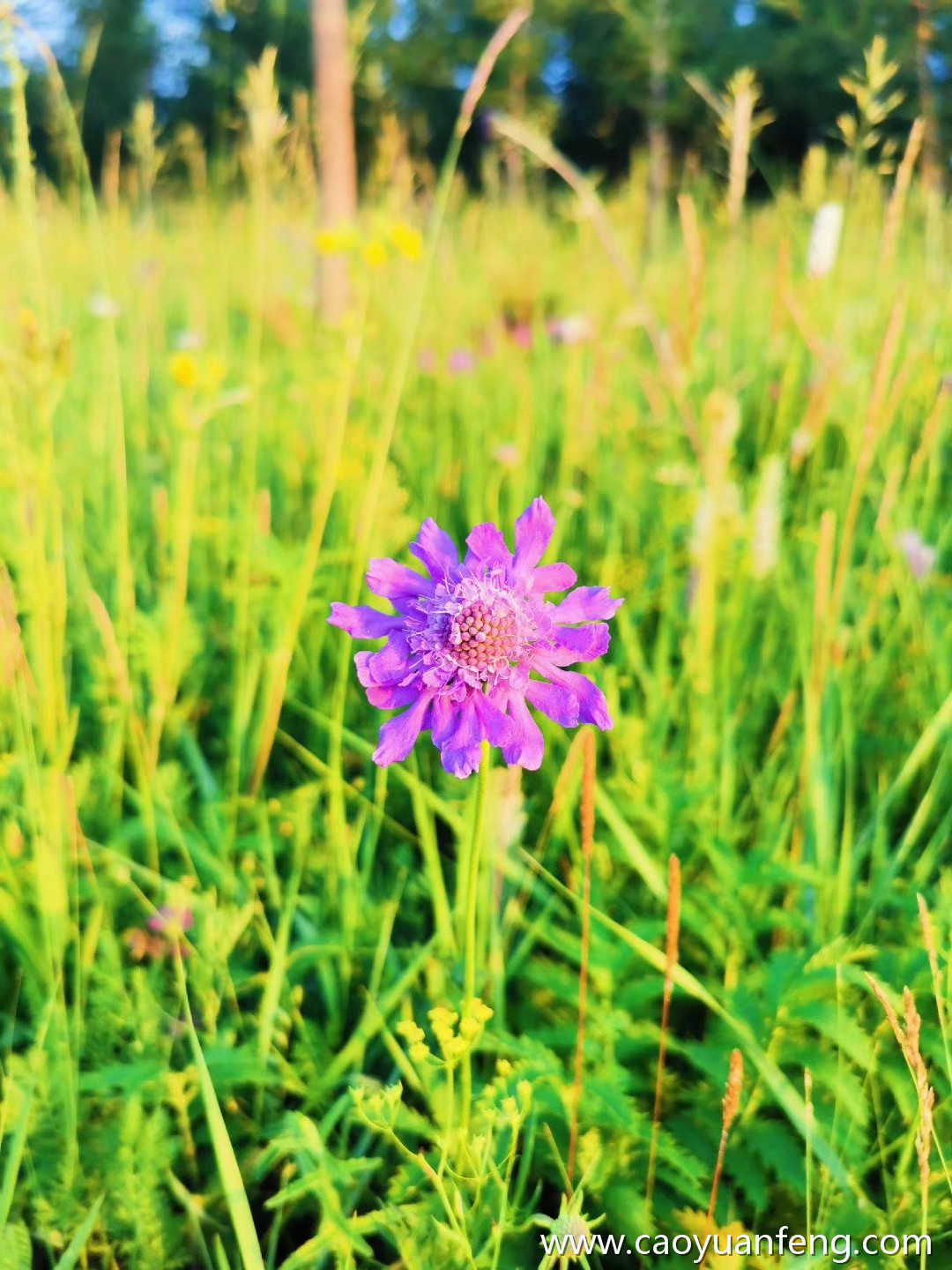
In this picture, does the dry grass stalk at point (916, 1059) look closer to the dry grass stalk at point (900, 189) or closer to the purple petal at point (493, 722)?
the purple petal at point (493, 722)

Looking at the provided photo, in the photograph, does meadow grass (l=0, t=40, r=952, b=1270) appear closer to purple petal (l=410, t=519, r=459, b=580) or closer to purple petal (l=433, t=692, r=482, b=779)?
purple petal (l=433, t=692, r=482, b=779)

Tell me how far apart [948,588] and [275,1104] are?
4.38ft

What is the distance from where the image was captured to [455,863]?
1.27 meters

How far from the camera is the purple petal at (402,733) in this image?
Result: 2.12 feet

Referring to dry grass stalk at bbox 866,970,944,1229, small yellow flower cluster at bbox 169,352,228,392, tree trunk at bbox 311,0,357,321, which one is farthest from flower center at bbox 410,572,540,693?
tree trunk at bbox 311,0,357,321

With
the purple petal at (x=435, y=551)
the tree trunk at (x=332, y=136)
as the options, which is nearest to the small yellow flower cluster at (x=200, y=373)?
the purple petal at (x=435, y=551)

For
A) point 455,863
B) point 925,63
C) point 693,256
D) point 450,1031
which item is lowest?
point 455,863

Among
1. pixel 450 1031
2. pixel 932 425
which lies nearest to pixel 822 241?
pixel 932 425

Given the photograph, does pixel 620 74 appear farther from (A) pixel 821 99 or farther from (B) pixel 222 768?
(B) pixel 222 768

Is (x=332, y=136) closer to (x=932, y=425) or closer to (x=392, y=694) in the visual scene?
(x=932, y=425)

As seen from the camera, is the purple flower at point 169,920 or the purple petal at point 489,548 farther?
the purple flower at point 169,920

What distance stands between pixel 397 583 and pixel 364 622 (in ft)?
0.15

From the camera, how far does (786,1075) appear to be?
3.14 ft

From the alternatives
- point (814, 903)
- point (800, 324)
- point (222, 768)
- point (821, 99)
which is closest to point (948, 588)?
point (800, 324)
